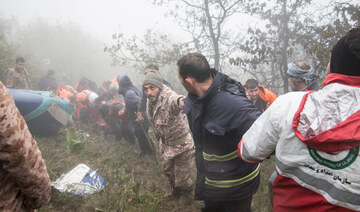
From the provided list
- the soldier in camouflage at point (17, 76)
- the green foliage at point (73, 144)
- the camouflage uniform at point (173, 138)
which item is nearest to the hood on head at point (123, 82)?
the green foliage at point (73, 144)

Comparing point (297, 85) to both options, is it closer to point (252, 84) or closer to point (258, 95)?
point (252, 84)

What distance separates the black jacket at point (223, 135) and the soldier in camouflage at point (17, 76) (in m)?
7.97

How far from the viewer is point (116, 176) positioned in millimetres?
3830

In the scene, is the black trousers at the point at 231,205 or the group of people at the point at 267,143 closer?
the group of people at the point at 267,143

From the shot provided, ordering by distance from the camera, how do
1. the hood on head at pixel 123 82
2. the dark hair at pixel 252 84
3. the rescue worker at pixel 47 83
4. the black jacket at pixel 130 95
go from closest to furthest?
the dark hair at pixel 252 84
the black jacket at pixel 130 95
the hood on head at pixel 123 82
the rescue worker at pixel 47 83

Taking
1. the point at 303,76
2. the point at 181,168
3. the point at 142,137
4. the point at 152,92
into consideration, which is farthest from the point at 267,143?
the point at 142,137

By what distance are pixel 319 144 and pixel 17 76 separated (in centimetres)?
923

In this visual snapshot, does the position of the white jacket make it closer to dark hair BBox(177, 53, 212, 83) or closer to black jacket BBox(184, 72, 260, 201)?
black jacket BBox(184, 72, 260, 201)

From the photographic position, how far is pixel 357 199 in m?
0.92

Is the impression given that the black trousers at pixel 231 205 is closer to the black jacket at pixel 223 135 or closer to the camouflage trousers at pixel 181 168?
the black jacket at pixel 223 135

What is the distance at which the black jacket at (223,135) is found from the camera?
5.64 feet

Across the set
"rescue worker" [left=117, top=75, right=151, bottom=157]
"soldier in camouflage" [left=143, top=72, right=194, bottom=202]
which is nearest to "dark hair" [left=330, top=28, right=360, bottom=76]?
"soldier in camouflage" [left=143, top=72, right=194, bottom=202]

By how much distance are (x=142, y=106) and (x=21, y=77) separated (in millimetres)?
6089

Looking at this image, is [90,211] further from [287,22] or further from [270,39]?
[287,22]
